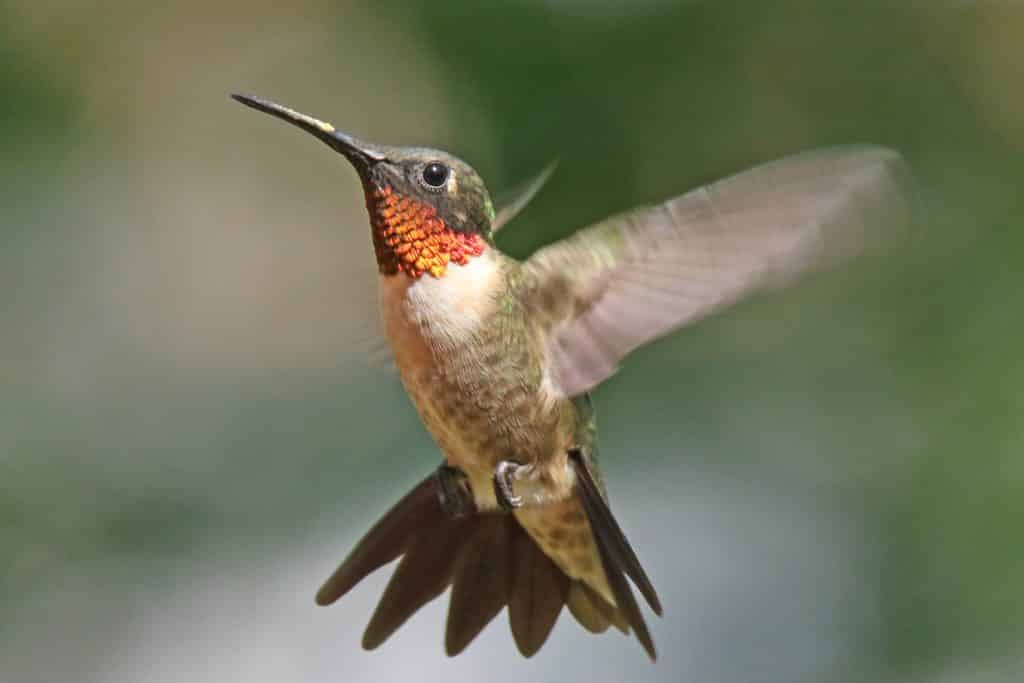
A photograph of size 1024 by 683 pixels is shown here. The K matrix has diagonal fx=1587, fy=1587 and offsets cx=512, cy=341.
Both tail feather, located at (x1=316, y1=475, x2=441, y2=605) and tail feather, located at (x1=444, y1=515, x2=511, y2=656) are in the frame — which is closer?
tail feather, located at (x1=316, y1=475, x2=441, y2=605)

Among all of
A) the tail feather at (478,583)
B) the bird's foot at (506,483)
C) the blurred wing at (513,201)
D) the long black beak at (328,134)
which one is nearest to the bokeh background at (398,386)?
the blurred wing at (513,201)

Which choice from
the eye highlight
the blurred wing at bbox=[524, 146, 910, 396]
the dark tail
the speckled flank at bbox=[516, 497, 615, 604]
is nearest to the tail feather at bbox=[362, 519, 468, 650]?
the dark tail

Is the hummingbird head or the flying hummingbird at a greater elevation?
the hummingbird head

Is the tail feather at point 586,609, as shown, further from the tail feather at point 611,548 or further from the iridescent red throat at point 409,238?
the iridescent red throat at point 409,238

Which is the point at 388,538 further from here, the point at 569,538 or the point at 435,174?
the point at 435,174

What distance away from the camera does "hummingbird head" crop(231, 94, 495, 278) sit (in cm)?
→ 177

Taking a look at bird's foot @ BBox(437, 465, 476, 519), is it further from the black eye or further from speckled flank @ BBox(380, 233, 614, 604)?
the black eye

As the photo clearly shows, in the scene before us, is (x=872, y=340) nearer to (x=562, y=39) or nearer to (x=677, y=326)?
(x=562, y=39)

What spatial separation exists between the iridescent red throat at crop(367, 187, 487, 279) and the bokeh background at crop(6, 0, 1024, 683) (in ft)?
3.29

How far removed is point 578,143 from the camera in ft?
9.93

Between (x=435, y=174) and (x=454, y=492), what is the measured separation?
461 mm

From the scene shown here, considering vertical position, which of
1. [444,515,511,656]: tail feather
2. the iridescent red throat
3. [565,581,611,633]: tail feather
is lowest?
[565,581,611,633]: tail feather

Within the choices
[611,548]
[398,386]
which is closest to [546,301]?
[611,548]

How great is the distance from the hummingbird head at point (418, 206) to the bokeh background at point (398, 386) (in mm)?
993
